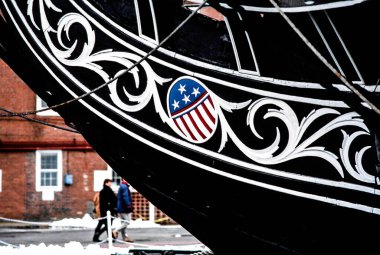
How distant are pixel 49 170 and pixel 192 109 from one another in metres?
18.0

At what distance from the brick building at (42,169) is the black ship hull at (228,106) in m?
16.5

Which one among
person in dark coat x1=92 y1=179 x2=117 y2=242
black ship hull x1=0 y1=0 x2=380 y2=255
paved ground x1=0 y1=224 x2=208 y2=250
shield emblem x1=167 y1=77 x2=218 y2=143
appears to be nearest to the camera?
black ship hull x1=0 y1=0 x2=380 y2=255

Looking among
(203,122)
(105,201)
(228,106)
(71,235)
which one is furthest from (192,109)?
(71,235)

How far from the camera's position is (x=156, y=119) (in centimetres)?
535

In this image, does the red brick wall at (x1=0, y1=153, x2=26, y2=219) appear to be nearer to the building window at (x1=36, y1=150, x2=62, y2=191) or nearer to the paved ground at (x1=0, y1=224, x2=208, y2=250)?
the building window at (x1=36, y1=150, x2=62, y2=191)

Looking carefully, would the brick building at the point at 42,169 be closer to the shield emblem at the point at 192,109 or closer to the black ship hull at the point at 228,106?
the black ship hull at the point at 228,106

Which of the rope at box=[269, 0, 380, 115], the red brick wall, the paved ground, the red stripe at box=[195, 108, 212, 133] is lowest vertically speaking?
the paved ground

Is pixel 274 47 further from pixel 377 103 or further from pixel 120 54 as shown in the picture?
pixel 120 54

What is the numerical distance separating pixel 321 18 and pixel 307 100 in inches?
22.1

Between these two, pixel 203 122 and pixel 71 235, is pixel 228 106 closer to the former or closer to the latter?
pixel 203 122

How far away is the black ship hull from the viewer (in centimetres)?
467

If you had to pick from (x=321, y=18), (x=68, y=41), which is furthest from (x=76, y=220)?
(x=321, y=18)

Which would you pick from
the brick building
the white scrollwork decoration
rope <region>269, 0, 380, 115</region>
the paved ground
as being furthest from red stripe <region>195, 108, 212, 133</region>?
the brick building

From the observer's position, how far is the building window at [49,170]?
22391 mm
